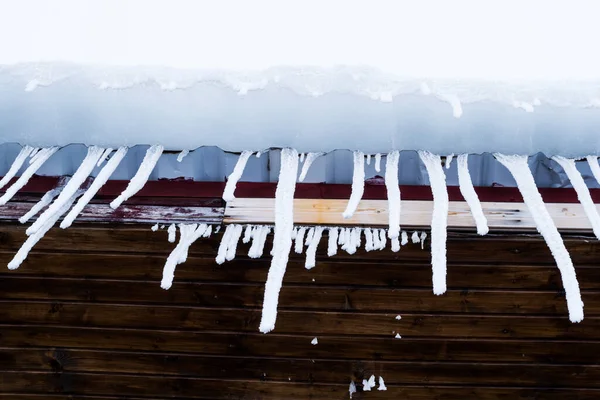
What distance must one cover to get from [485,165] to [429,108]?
66 centimetres

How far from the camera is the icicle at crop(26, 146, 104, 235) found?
6.47ft

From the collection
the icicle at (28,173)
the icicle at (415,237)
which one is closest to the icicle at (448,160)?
the icicle at (415,237)

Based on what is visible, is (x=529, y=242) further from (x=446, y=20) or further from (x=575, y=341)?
(x=446, y=20)

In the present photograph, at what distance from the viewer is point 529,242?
2658mm

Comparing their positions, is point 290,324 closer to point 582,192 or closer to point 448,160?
point 448,160

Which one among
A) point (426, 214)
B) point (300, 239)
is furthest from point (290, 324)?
point (426, 214)

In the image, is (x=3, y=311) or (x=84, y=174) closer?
(x=84, y=174)

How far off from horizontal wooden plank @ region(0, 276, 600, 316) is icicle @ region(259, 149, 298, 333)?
1017 mm

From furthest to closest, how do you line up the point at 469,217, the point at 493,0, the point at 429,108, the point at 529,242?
the point at 529,242
the point at 469,217
the point at 493,0
the point at 429,108

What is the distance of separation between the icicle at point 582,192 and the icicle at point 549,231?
17 cm

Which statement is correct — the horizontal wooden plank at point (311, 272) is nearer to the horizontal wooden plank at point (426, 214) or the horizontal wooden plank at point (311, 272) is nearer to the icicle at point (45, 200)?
the horizontal wooden plank at point (426, 214)

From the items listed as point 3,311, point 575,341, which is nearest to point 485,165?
point 575,341

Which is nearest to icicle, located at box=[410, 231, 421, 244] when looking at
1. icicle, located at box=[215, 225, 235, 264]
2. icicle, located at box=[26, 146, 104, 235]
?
icicle, located at box=[215, 225, 235, 264]

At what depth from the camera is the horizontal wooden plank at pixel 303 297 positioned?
2.83 m
